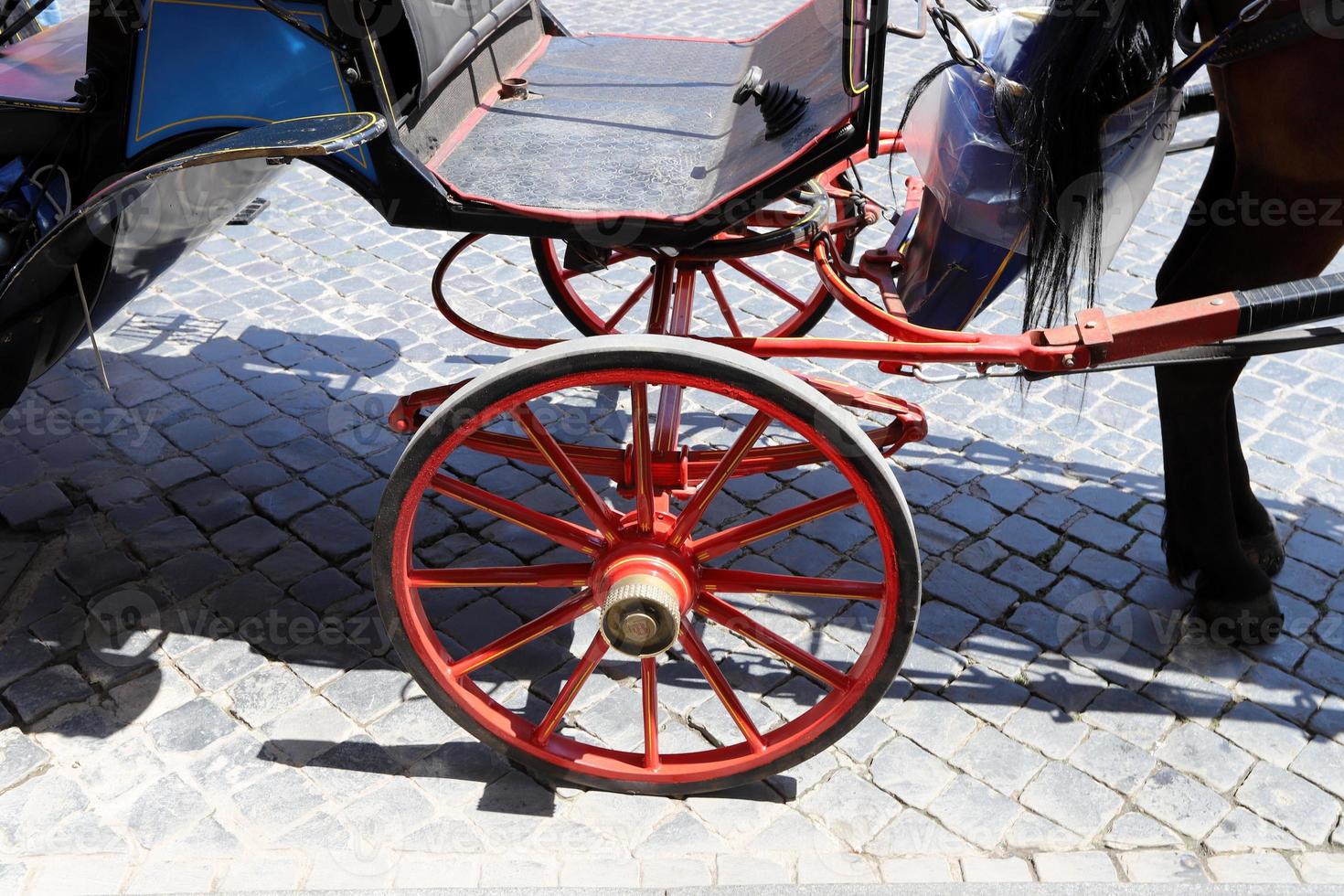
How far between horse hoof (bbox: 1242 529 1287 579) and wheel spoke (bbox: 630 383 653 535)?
5.29ft

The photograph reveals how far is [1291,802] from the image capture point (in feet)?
7.56

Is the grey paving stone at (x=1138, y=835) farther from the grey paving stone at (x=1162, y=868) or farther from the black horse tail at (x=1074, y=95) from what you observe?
the black horse tail at (x=1074, y=95)

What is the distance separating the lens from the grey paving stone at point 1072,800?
227cm

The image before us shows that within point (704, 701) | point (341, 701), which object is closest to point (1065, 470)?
point (704, 701)

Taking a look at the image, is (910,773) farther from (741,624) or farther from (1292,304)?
(1292,304)

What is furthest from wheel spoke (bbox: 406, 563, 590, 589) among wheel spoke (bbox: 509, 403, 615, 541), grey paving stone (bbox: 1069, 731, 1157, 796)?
grey paving stone (bbox: 1069, 731, 1157, 796)

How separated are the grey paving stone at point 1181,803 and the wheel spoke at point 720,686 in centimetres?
79

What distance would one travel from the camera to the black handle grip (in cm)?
204

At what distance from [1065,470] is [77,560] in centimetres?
261

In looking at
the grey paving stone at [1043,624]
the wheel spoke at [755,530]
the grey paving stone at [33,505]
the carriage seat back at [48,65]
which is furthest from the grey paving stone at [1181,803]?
the grey paving stone at [33,505]

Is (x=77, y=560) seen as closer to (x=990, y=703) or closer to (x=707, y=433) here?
(x=707, y=433)

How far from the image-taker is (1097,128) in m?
2.20

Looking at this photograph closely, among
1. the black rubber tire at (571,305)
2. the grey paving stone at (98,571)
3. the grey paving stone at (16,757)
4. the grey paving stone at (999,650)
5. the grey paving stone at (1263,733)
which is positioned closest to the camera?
the grey paving stone at (16,757)

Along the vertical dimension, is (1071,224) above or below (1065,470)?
above
